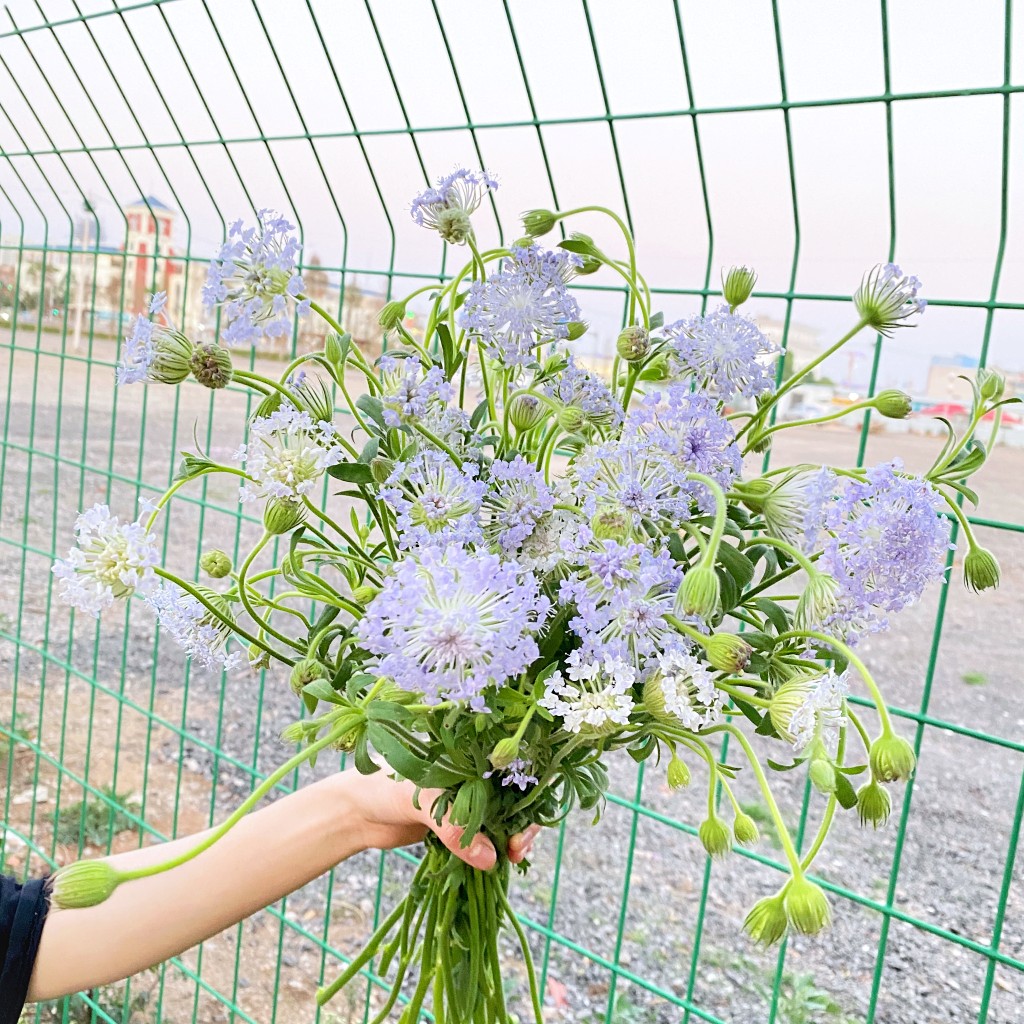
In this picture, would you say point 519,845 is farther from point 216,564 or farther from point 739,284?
point 739,284

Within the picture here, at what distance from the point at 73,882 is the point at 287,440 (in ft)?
0.73

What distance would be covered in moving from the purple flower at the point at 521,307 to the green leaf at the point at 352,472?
0.32ft

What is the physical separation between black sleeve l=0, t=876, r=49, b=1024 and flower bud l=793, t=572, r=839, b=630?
2.30ft

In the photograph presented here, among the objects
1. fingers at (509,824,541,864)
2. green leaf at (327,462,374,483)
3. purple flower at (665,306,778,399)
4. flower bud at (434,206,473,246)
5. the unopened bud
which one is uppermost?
flower bud at (434,206,473,246)

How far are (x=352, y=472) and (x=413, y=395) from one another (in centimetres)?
5

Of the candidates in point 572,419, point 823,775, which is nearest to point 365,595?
point 572,419

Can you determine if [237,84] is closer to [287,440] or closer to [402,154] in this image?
[402,154]

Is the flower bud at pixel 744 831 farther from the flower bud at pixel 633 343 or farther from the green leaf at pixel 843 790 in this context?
→ the flower bud at pixel 633 343

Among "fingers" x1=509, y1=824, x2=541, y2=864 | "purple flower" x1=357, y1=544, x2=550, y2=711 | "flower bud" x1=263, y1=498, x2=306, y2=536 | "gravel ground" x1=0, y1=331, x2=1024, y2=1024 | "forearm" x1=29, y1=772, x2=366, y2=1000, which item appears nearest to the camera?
"purple flower" x1=357, y1=544, x2=550, y2=711

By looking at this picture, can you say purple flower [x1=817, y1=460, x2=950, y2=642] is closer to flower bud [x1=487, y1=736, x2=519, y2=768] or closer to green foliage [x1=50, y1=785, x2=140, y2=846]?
flower bud [x1=487, y1=736, x2=519, y2=768]

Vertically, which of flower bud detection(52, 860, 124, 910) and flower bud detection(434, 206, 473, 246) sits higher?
flower bud detection(434, 206, 473, 246)

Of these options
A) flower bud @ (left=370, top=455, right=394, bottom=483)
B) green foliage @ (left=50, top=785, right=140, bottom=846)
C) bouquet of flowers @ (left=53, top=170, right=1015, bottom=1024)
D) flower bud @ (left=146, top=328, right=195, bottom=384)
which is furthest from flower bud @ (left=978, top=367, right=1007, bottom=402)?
green foliage @ (left=50, top=785, right=140, bottom=846)

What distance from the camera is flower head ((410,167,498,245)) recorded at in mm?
576

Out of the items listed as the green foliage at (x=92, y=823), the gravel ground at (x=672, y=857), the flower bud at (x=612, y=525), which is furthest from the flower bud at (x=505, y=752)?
the green foliage at (x=92, y=823)
